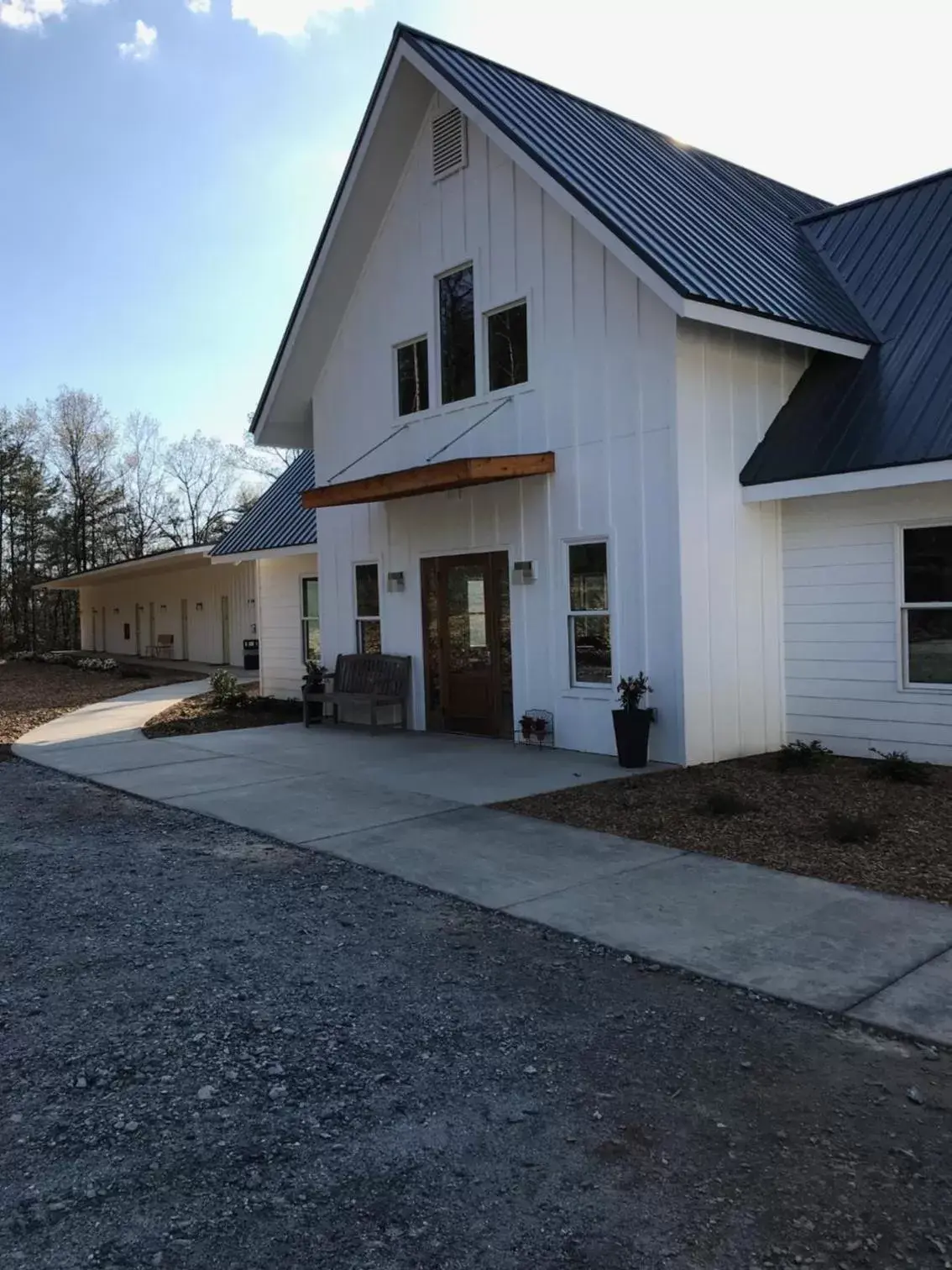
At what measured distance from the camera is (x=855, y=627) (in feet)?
30.9

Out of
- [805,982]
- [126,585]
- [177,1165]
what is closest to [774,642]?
[805,982]

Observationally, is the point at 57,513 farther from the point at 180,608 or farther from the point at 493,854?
the point at 493,854

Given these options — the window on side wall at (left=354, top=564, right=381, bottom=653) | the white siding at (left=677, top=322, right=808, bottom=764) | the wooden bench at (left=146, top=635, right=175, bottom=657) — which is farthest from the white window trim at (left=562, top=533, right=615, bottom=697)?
the wooden bench at (left=146, top=635, right=175, bottom=657)

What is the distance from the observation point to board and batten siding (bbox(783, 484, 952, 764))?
8922 mm

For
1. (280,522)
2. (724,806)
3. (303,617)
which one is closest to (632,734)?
(724,806)

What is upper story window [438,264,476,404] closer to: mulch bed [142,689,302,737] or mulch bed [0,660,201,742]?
mulch bed [142,689,302,737]

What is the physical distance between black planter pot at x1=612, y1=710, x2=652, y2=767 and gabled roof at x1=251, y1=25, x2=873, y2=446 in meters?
3.68

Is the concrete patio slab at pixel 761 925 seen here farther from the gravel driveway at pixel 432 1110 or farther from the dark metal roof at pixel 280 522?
the dark metal roof at pixel 280 522

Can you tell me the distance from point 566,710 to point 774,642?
227cm

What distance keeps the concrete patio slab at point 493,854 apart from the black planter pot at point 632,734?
2.03 m

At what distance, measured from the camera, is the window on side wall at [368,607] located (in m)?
13.3

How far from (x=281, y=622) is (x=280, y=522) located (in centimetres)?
183

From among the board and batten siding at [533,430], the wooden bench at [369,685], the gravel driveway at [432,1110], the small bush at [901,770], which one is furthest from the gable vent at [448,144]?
the gravel driveway at [432,1110]

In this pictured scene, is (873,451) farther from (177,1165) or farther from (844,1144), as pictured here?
(177,1165)
